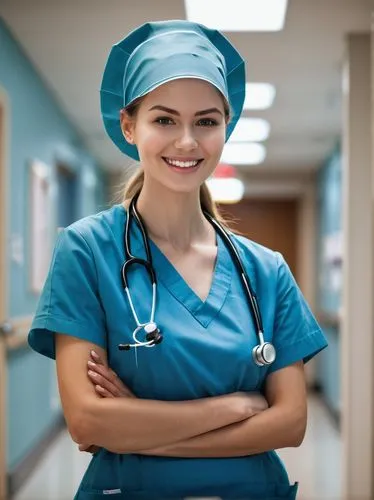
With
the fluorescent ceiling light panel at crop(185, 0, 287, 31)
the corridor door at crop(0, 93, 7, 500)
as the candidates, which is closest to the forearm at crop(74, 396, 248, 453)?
the fluorescent ceiling light panel at crop(185, 0, 287, 31)

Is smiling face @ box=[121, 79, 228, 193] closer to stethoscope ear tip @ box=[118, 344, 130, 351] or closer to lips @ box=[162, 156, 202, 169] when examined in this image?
lips @ box=[162, 156, 202, 169]

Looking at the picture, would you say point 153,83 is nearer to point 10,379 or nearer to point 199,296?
point 199,296

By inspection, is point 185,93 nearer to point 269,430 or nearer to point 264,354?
point 264,354

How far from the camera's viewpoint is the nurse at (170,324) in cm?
82

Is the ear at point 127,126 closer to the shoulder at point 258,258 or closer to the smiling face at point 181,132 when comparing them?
the smiling face at point 181,132

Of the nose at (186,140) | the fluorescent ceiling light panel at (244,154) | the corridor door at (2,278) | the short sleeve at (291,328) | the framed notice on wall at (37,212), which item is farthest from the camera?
the corridor door at (2,278)

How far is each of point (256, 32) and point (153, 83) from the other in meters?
0.54

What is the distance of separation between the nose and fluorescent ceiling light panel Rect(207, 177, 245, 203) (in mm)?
144

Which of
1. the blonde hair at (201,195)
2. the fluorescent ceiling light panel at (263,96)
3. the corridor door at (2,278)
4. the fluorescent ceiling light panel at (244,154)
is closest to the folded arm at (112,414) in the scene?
the blonde hair at (201,195)

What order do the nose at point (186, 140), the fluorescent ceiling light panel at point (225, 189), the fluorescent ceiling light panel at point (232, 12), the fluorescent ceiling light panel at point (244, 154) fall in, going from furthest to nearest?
the fluorescent ceiling light panel at point (244, 154) → the fluorescent ceiling light panel at point (232, 12) → the fluorescent ceiling light panel at point (225, 189) → the nose at point (186, 140)

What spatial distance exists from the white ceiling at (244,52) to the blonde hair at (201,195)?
4 centimetres

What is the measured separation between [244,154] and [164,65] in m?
0.76

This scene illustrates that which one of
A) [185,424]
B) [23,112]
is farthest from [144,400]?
[23,112]

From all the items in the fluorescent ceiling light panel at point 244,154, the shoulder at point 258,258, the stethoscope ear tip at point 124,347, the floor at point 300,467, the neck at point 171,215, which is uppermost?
the fluorescent ceiling light panel at point 244,154
